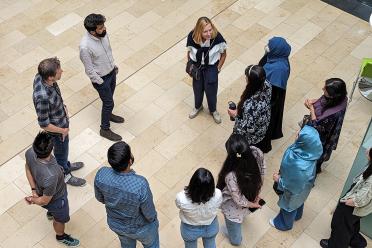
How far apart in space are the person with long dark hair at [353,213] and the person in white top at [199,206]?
1.12m

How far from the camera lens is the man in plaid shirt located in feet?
14.1

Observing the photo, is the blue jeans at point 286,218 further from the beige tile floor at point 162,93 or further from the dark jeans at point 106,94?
the dark jeans at point 106,94

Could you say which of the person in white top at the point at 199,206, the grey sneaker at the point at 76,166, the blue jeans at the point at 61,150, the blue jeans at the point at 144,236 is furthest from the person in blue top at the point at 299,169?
the grey sneaker at the point at 76,166

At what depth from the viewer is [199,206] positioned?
11.9ft

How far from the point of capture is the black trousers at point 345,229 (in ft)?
13.7

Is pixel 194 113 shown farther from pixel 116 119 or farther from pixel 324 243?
pixel 324 243

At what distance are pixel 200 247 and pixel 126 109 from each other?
6.96 feet

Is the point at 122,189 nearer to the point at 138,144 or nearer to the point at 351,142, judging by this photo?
the point at 138,144

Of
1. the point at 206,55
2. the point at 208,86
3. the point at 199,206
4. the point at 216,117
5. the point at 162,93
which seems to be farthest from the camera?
the point at 162,93

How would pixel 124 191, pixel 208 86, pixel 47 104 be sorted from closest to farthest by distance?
1. pixel 124 191
2. pixel 47 104
3. pixel 208 86

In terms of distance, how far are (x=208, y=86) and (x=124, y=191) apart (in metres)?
2.35

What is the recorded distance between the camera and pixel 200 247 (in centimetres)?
473

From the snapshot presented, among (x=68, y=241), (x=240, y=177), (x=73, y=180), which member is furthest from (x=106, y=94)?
(x=240, y=177)

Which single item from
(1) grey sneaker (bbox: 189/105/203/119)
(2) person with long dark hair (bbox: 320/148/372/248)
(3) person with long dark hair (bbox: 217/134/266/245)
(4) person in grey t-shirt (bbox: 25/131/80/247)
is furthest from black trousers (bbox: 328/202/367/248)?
(4) person in grey t-shirt (bbox: 25/131/80/247)
